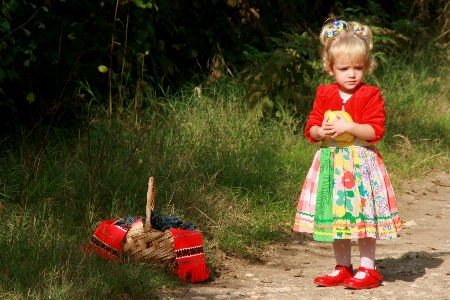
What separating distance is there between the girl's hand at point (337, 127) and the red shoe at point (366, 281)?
33.9 inches

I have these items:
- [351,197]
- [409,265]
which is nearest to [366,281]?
[351,197]

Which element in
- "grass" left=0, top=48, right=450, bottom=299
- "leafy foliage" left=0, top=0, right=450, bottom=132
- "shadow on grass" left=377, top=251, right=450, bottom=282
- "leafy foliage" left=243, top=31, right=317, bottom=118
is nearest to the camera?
"grass" left=0, top=48, right=450, bottom=299

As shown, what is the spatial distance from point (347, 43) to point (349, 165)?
2.34 ft

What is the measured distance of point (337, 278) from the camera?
186 inches

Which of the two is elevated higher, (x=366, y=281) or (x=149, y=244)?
(x=149, y=244)

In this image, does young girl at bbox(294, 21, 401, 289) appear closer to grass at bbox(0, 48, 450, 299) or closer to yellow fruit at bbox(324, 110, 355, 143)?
yellow fruit at bbox(324, 110, 355, 143)

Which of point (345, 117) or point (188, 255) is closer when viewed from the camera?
point (345, 117)

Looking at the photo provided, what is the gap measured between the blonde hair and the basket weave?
1.32 meters

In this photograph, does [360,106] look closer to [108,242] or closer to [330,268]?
[330,268]

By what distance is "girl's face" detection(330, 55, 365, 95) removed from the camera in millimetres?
4578

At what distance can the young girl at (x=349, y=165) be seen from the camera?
178 inches

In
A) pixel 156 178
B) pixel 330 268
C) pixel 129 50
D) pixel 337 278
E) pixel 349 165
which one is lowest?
pixel 330 268

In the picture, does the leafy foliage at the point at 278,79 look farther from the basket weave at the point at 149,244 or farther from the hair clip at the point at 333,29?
the basket weave at the point at 149,244

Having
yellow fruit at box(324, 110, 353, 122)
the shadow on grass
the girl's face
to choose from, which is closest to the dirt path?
the shadow on grass
